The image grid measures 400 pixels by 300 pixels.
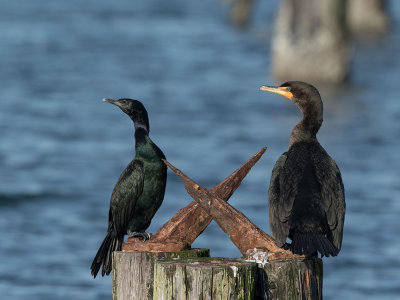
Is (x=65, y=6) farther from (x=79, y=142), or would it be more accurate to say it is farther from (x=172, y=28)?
(x=79, y=142)

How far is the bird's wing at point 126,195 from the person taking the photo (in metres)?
6.39

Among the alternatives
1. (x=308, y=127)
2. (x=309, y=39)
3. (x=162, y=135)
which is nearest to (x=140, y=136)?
(x=308, y=127)

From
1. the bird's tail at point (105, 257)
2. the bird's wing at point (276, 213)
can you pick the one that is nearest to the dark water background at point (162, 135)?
the bird's tail at point (105, 257)

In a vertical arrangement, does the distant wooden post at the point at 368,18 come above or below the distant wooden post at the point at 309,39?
above

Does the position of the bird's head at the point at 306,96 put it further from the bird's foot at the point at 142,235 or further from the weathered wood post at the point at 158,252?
the bird's foot at the point at 142,235

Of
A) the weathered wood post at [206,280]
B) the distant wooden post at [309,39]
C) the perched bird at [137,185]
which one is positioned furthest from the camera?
the distant wooden post at [309,39]

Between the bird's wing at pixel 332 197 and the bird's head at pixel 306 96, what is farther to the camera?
the bird's head at pixel 306 96

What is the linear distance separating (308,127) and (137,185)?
111 cm

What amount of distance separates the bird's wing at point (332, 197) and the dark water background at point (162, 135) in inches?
209

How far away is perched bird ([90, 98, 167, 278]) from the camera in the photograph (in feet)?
21.0

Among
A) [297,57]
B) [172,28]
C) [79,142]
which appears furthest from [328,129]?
[172,28]

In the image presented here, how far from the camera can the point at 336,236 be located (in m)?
5.93

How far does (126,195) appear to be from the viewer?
644 centimetres

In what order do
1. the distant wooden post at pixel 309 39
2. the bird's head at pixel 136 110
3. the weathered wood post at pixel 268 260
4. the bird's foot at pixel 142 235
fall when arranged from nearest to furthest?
the weathered wood post at pixel 268 260
the bird's foot at pixel 142 235
the bird's head at pixel 136 110
the distant wooden post at pixel 309 39
